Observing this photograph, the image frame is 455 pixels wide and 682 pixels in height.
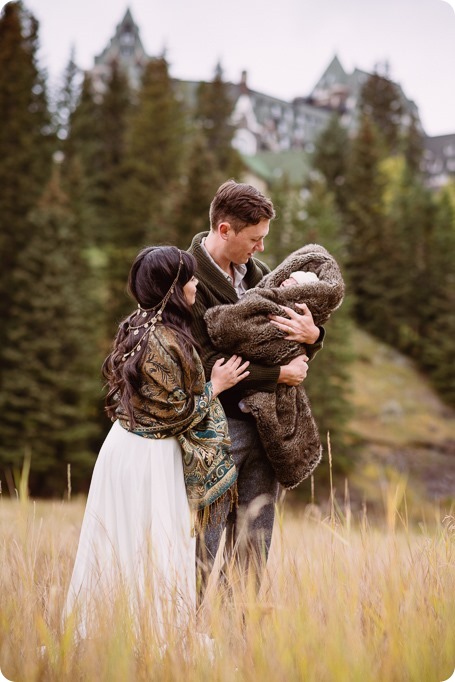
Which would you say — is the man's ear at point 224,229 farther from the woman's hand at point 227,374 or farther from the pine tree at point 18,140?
the pine tree at point 18,140

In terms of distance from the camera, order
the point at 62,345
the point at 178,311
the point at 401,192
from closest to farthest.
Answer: the point at 178,311
the point at 62,345
the point at 401,192

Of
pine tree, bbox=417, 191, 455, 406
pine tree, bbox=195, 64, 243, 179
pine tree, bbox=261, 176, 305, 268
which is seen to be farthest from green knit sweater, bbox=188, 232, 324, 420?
pine tree, bbox=195, 64, 243, 179

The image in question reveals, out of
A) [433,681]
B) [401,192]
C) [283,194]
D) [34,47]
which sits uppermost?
[34,47]

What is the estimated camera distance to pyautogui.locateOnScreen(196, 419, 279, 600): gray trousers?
9.37 ft

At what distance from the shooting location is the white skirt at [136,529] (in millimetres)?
2436

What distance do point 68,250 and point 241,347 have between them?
19.9 meters

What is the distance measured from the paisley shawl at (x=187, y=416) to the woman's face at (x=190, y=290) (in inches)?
5.7

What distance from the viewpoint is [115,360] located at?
2.69 meters

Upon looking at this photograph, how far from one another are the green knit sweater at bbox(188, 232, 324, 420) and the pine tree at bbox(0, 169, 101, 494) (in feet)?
51.2

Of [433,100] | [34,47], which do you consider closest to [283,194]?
[34,47]

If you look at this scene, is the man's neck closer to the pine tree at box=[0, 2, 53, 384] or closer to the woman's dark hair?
the woman's dark hair

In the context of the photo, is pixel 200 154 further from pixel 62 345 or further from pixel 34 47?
pixel 34 47

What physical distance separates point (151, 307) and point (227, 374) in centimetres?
38

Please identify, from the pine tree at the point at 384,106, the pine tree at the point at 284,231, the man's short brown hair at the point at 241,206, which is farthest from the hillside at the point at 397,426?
the man's short brown hair at the point at 241,206
